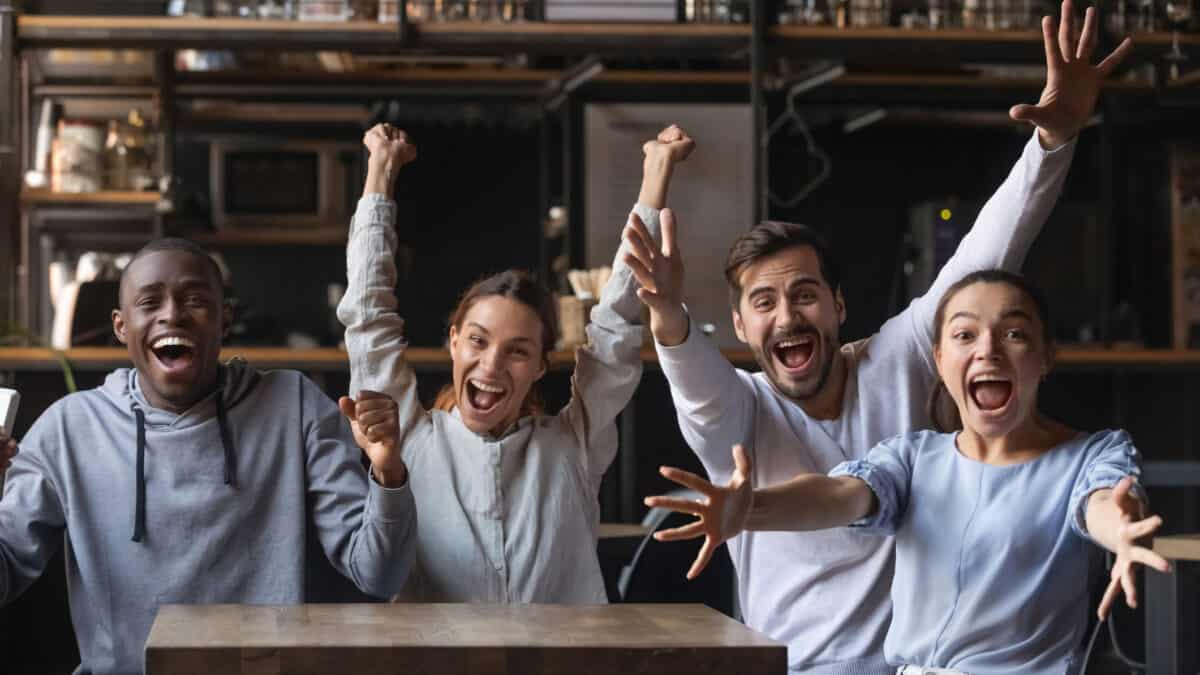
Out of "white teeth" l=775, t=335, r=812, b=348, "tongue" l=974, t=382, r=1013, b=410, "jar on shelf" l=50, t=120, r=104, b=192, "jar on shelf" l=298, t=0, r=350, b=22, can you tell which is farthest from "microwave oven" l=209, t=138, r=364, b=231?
"tongue" l=974, t=382, r=1013, b=410

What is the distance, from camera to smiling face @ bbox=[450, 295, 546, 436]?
2.40 m

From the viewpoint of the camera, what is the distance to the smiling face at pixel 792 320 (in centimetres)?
235

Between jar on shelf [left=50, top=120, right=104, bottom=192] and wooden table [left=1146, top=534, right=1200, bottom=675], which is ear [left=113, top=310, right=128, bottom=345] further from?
jar on shelf [left=50, top=120, right=104, bottom=192]

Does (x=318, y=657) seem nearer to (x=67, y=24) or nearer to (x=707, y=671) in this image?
(x=707, y=671)


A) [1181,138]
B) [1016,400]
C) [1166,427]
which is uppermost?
[1181,138]

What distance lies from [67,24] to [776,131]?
3263 millimetres

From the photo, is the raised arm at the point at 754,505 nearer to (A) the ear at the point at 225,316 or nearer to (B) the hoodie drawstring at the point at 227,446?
(B) the hoodie drawstring at the point at 227,446

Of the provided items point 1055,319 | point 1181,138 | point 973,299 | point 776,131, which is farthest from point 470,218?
point 973,299

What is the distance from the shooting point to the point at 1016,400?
1.95m

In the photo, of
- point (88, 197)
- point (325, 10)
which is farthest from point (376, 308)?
point (88, 197)

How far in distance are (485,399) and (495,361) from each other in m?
0.06

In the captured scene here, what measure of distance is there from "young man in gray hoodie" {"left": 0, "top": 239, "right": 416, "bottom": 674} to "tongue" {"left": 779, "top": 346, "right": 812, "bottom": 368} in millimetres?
615

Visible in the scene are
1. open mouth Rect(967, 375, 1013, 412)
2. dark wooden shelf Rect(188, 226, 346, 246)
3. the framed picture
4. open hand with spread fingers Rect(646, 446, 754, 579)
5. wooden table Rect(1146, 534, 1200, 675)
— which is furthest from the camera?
dark wooden shelf Rect(188, 226, 346, 246)

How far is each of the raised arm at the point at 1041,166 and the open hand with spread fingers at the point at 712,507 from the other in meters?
0.70
